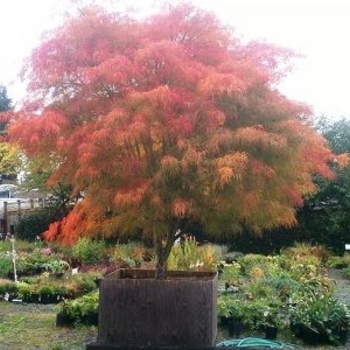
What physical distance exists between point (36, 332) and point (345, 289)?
6.49 metres

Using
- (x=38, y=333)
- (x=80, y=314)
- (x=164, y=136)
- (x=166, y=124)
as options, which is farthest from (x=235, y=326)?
(x=166, y=124)

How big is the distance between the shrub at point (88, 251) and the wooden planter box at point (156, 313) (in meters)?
8.43

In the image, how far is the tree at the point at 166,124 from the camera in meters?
6.16

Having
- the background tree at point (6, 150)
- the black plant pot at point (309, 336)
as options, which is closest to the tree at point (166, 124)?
the background tree at point (6, 150)

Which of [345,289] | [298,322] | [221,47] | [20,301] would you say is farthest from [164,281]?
[345,289]

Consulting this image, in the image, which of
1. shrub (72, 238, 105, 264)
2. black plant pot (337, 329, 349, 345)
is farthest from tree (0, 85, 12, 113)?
black plant pot (337, 329, 349, 345)

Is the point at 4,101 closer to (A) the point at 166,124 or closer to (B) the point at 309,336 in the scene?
(A) the point at 166,124

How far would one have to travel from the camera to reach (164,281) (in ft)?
21.4

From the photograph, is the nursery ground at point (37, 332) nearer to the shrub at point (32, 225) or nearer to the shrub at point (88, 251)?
the shrub at point (88, 251)

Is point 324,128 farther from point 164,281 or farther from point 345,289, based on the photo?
point 164,281

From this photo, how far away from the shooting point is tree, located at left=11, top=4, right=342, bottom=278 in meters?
6.16

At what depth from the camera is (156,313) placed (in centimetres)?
650

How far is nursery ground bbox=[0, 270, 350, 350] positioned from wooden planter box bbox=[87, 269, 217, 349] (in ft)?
2.26

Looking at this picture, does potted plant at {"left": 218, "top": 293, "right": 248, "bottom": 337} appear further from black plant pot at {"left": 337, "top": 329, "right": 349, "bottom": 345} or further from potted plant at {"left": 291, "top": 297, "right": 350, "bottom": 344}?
black plant pot at {"left": 337, "top": 329, "right": 349, "bottom": 345}
